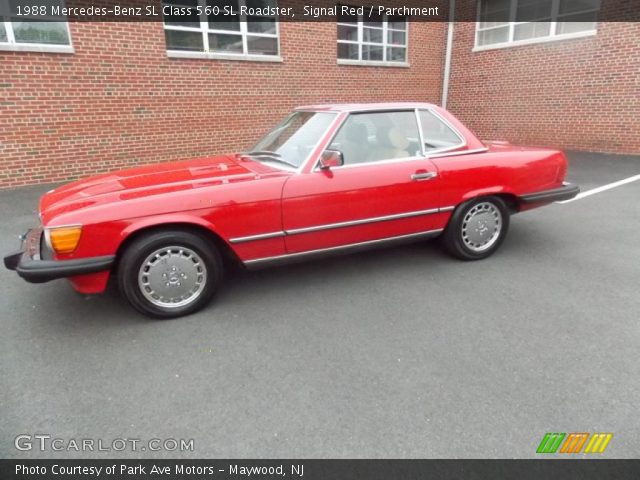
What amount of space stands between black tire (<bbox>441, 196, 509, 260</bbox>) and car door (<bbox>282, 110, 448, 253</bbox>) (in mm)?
150

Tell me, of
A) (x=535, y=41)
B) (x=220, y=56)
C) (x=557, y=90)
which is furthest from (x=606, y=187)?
(x=220, y=56)

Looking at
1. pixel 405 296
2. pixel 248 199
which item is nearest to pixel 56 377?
pixel 248 199

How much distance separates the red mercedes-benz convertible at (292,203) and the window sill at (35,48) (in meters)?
5.07

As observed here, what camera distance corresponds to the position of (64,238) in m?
2.77

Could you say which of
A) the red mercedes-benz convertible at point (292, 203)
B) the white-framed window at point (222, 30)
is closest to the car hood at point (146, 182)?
the red mercedes-benz convertible at point (292, 203)

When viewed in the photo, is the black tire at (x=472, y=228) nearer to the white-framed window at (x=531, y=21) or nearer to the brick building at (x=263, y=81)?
the brick building at (x=263, y=81)

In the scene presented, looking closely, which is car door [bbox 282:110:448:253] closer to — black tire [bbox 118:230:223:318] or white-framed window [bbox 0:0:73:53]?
black tire [bbox 118:230:223:318]

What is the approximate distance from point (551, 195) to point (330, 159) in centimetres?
247

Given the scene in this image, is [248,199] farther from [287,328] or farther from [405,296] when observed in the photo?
[405,296]

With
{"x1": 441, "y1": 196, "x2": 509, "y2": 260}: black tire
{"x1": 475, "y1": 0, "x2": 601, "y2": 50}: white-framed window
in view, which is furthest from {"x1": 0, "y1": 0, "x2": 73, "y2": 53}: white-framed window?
{"x1": 475, "y1": 0, "x2": 601, "y2": 50}: white-framed window

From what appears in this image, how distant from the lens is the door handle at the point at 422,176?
12.1ft

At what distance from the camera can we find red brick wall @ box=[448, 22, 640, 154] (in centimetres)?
923

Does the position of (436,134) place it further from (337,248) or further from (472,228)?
(337,248)
